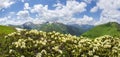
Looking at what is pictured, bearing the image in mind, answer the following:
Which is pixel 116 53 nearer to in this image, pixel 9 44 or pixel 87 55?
pixel 87 55

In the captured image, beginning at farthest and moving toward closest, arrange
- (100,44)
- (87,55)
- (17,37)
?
(17,37)
(100,44)
(87,55)

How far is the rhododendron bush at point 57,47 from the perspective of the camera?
61.1 ft

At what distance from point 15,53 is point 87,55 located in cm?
528

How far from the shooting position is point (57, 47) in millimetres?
19188

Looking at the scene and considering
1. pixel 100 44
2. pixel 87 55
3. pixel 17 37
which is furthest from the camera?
pixel 17 37

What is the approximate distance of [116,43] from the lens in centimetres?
2062

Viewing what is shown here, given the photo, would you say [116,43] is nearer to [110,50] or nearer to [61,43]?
[110,50]

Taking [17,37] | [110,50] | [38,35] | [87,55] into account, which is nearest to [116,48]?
[110,50]

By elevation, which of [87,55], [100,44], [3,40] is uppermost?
[3,40]

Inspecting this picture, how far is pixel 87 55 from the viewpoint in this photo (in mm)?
18484

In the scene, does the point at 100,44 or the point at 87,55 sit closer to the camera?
the point at 87,55

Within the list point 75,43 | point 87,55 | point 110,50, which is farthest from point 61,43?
point 110,50

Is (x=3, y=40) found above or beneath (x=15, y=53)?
above

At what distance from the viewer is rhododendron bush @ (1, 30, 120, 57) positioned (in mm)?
18636
